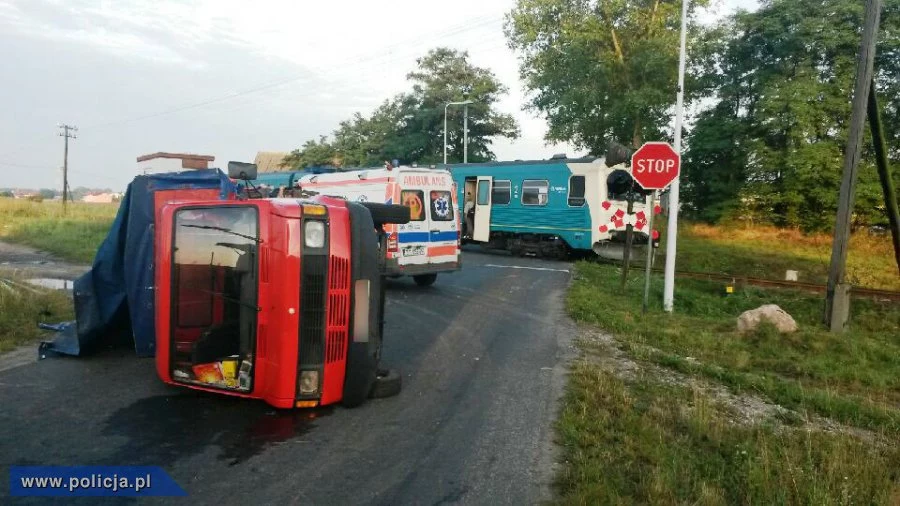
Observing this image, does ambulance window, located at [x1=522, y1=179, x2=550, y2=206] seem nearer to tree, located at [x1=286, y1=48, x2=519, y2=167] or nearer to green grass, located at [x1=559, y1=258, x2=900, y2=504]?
green grass, located at [x1=559, y1=258, x2=900, y2=504]

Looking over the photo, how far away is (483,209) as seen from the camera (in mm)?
23719

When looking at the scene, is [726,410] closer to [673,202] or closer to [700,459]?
[700,459]

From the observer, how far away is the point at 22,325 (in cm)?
939

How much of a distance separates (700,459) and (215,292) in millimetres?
4221

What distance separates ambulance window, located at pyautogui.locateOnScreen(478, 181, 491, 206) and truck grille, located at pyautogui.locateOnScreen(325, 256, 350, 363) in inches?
704

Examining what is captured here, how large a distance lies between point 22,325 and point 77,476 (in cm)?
586

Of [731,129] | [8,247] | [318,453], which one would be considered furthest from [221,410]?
[731,129]

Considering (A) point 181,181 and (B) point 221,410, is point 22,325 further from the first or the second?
(B) point 221,410

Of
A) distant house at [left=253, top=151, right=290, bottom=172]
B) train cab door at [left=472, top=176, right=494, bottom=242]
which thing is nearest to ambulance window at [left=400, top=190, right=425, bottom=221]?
train cab door at [left=472, top=176, right=494, bottom=242]

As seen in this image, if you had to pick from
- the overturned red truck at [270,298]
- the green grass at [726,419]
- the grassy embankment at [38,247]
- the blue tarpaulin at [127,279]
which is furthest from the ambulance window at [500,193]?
the overturned red truck at [270,298]

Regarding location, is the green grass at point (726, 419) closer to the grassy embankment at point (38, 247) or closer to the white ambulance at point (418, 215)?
the white ambulance at point (418, 215)

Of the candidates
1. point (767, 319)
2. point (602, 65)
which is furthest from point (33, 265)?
point (602, 65)

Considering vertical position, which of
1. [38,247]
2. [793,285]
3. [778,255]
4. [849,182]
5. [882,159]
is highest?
[882,159]

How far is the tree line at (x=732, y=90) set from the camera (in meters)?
27.0
